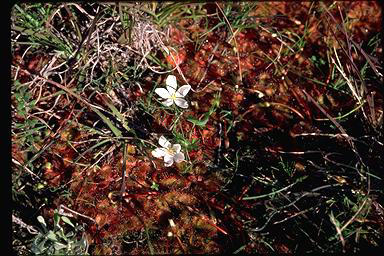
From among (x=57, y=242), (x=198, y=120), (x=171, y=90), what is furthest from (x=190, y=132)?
(x=57, y=242)

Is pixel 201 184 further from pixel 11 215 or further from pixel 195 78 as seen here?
pixel 11 215

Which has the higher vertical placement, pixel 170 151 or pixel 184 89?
pixel 184 89

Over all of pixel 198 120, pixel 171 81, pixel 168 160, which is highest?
pixel 171 81

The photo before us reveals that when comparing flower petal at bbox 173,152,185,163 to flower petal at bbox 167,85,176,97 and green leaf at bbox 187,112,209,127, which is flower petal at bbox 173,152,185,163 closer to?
green leaf at bbox 187,112,209,127

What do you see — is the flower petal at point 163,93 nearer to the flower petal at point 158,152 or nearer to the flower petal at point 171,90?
the flower petal at point 171,90

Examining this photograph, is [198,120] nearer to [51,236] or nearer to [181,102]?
[181,102]

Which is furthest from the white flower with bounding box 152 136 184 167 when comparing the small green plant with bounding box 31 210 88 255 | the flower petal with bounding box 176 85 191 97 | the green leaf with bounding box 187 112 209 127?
the small green plant with bounding box 31 210 88 255

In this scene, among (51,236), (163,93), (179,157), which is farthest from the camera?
(163,93)
